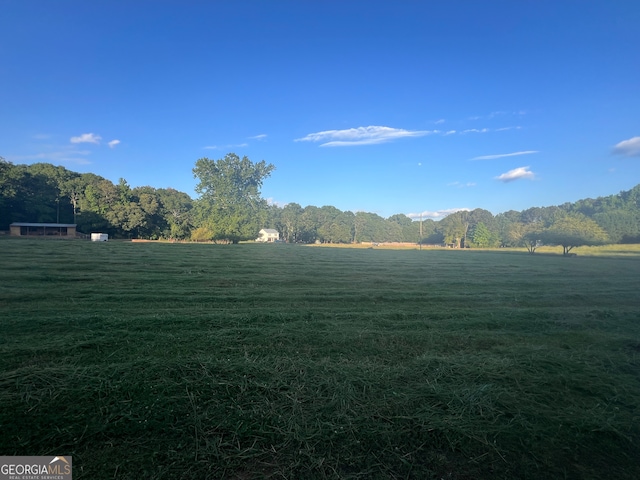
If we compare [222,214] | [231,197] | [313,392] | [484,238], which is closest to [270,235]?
[231,197]

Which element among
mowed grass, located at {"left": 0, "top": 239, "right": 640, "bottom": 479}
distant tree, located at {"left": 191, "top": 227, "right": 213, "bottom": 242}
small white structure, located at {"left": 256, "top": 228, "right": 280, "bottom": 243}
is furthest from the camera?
small white structure, located at {"left": 256, "top": 228, "right": 280, "bottom": 243}

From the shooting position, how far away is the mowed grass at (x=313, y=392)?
2.04 m

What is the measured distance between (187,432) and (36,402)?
4.12 ft

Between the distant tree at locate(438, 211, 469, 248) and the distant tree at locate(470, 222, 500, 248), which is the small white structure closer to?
the distant tree at locate(438, 211, 469, 248)

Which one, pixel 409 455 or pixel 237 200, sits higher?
pixel 237 200

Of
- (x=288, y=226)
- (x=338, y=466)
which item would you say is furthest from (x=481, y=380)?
(x=288, y=226)

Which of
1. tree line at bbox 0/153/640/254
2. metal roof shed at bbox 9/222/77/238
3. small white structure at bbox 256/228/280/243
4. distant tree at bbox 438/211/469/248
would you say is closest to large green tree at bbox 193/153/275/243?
tree line at bbox 0/153/640/254

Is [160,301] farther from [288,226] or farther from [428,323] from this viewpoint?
[288,226]

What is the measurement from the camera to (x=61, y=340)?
3.78m

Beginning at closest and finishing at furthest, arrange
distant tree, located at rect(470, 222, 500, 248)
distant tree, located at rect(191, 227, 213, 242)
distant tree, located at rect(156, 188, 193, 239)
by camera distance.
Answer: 1. distant tree, located at rect(191, 227, 213, 242)
2. distant tree, located at rect(156, 188, 193, 239)
3. distant tree, located at rect(470, 222, 500, 248)

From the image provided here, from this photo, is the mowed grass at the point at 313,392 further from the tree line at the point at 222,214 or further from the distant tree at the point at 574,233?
the tree line at the point at 222,214

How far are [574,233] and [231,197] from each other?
161 feet

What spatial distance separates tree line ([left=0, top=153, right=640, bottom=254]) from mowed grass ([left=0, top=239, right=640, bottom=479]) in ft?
Answer: 113

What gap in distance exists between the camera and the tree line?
1291 inches
